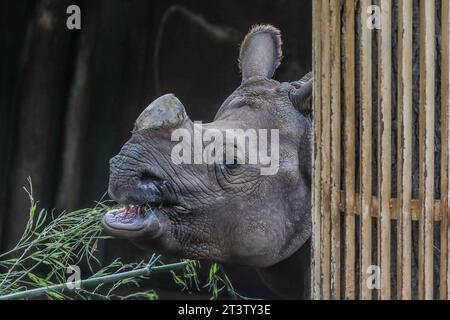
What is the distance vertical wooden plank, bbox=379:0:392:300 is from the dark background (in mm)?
4314

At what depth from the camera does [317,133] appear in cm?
306

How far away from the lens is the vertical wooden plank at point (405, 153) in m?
2.80

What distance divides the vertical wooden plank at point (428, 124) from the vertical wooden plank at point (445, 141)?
3 centimetres

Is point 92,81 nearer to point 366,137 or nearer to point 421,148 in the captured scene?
point 366,137

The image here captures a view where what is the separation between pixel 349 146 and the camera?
115 inches

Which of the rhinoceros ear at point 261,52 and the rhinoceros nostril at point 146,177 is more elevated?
the rhinoceros ear at point 261,52

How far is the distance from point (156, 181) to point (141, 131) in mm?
191

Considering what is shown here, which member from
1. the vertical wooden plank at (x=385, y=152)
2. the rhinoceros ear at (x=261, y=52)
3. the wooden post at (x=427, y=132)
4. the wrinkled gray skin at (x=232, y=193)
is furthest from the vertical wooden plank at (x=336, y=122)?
the rhinoceros ear at (x=261, y=52)

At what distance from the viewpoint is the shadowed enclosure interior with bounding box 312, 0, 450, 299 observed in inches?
110

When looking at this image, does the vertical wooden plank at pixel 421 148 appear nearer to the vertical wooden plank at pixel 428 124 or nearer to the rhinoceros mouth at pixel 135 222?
the vertical wooden plank at pixel 428 124

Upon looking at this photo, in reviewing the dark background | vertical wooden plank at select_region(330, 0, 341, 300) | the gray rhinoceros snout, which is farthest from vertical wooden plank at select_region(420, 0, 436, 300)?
the dark background

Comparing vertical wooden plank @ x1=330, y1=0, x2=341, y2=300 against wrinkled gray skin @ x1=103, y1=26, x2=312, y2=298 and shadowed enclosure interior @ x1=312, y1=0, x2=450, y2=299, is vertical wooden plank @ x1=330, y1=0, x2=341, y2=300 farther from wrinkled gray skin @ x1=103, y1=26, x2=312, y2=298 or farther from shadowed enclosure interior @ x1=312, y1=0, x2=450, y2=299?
wrinkled gray skin @ x1=103, y1=26, x2=312, y2=298
